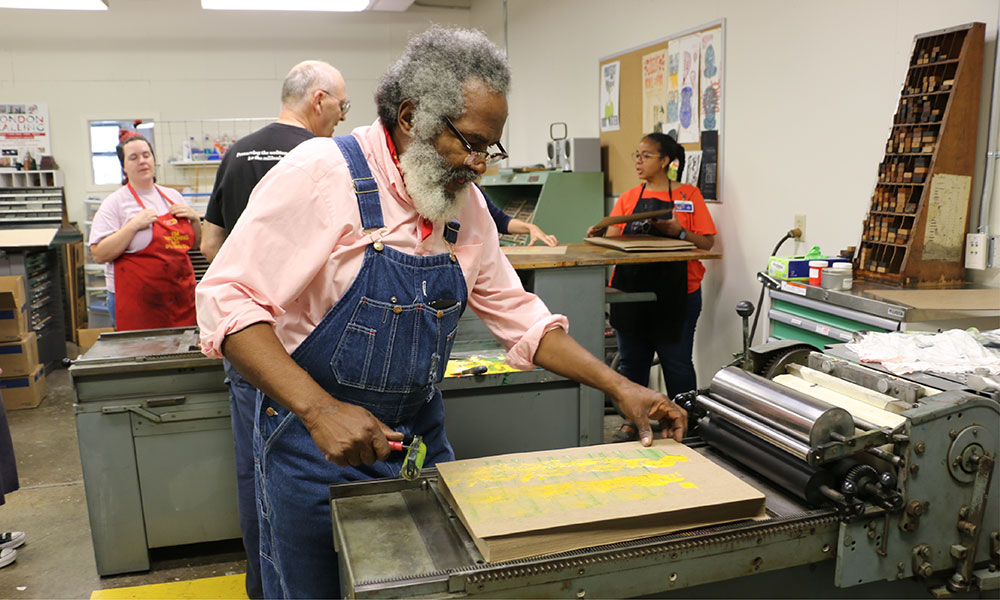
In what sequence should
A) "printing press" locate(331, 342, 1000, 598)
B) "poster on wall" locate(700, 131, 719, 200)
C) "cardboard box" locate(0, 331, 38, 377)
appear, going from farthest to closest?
"cardboard box" locate(0, 331, 38, 377) → "poster on wall" locate(700, 131, 719, 200) → "printing press" locate(331, 342, 1000, 598)

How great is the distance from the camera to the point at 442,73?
1.32m

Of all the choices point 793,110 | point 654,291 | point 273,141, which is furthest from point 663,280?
point 273,141

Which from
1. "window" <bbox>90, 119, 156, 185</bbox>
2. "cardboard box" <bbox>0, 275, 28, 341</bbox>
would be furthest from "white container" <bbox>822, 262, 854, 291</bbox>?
"window" <bbox>90, 119, 156, 185</bbox>

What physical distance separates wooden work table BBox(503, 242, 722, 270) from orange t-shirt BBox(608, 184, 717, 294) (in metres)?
0.49

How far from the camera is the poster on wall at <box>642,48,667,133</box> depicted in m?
4.47

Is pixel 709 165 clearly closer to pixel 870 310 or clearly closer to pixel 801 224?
pixel 801 224

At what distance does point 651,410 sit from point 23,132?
7219 millimetres

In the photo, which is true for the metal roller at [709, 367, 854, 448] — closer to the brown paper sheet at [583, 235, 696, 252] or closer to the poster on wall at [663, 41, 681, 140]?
the brown paper sheet at [583, 235, 696, 252]

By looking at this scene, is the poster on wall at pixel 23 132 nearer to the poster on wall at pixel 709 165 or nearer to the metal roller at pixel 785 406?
the poster on wall at pixel 709 165

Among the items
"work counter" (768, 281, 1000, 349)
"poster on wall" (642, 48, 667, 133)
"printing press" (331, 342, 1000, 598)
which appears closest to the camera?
"printing press" (331, 342, 1000, 598)

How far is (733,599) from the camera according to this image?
126 cm

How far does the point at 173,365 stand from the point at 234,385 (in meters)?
0.41

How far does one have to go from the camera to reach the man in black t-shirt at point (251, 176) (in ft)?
7.61

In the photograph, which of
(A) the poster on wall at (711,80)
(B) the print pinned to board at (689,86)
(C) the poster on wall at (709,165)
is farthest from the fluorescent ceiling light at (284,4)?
(C) the poster on wall at (709,165)
